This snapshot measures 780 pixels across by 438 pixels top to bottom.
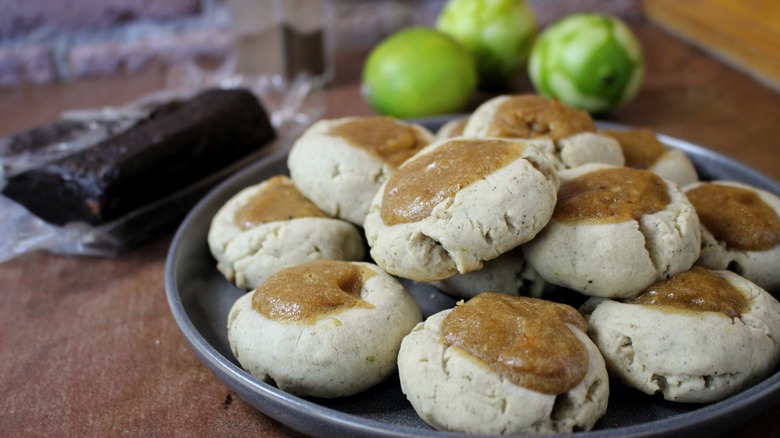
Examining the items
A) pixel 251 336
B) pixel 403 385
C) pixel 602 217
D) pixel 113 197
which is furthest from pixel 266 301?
pixel 113 197

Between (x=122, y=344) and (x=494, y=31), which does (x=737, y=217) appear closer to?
(x=122, y=344)

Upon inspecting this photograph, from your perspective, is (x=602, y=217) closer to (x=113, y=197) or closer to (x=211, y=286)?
(x=211, y=286)

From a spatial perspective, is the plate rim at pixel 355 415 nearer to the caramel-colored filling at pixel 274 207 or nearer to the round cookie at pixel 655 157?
the caramel-colored filling at pixel 274 207

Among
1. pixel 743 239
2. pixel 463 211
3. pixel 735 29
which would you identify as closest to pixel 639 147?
pixel 743 239

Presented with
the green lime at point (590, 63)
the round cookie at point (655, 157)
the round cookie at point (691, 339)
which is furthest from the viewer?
the green lime at point (590, 63)

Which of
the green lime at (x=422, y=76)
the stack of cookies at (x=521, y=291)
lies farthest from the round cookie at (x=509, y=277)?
the green lime at (x=422, y=76)

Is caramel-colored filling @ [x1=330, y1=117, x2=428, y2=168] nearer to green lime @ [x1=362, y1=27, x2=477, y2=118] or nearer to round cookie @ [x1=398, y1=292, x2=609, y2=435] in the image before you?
round cookie @ [x1=398, y1=292, x2=609, y2=435]
